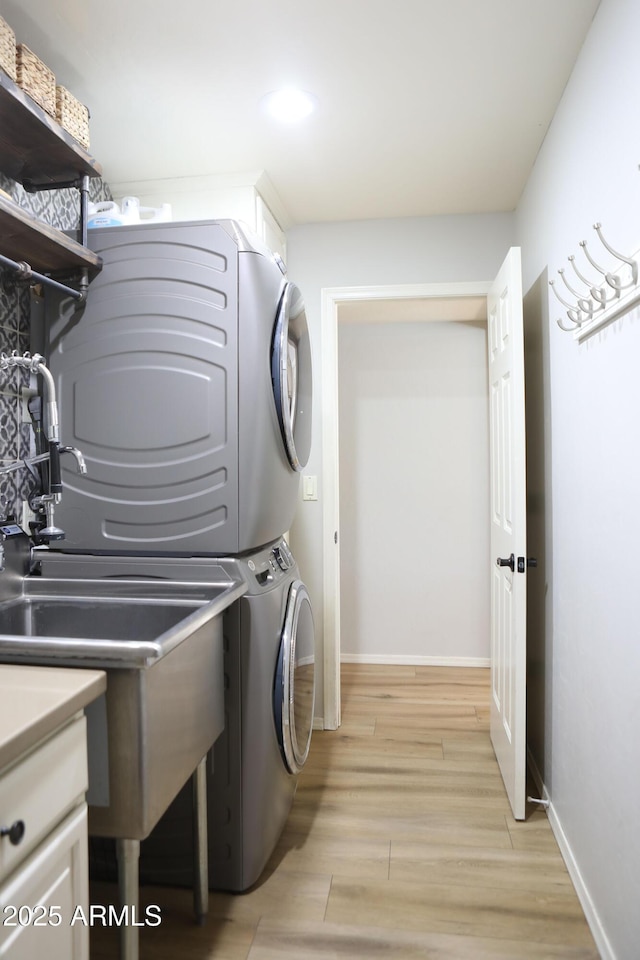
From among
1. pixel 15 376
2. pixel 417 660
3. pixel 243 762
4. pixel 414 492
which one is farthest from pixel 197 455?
pixel 417 660

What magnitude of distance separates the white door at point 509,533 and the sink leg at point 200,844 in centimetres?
111

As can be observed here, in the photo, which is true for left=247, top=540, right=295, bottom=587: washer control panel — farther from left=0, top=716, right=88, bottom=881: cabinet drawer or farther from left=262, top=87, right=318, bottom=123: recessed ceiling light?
left=262, top=87, right=318, bottom=123: recessed ceiling light

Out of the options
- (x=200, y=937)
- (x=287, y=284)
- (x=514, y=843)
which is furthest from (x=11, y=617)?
(x=514, y=843)

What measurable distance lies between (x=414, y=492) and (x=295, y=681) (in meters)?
2.26

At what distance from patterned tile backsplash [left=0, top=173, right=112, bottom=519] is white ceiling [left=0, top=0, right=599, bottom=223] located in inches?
15.3

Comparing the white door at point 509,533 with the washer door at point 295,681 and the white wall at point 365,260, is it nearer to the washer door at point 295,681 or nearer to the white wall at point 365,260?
the white wall at point 365,260

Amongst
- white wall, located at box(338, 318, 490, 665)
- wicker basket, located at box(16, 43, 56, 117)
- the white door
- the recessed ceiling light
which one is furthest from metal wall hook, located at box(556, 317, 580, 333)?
white wall, located at box(338, 318, 490, 665)

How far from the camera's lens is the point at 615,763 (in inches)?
59.6

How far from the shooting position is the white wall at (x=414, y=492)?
402 centimetres

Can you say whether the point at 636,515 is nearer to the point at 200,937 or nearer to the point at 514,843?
the point at 514,843

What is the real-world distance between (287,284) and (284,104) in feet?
1.92

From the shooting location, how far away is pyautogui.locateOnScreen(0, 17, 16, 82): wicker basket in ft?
4.97

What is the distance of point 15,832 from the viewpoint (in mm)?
886

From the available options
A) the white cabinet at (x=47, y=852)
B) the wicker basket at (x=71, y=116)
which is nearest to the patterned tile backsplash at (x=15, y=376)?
the wicker basket at (x=71, y=116)
